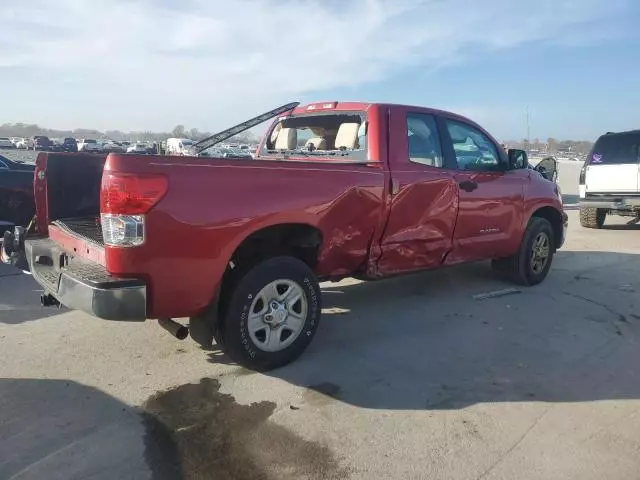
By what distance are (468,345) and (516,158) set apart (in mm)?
2516

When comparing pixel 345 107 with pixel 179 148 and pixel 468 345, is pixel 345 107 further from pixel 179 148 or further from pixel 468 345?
pixel 179 148

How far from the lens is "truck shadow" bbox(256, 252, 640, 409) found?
12.0 ft

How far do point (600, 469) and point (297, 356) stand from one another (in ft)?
6.77

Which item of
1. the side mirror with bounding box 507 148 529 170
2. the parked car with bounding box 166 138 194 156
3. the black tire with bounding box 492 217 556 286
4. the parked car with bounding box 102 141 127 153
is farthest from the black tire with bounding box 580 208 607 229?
Result: the parked car with bounding box 102 141 127 153

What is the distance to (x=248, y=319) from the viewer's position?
148 inches

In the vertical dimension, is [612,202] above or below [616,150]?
below

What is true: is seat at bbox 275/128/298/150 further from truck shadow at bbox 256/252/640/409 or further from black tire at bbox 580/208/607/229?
black tire at bbox 580/208/607/229

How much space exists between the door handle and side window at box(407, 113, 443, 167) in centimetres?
32

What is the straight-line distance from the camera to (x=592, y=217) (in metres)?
11.7

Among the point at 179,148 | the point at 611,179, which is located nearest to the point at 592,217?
the point at 611,179

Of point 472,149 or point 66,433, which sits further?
point 472,149

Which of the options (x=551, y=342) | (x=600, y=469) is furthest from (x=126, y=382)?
(x=551, y=342)

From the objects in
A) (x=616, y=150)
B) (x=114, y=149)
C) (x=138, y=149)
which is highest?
(x=138, y=149)

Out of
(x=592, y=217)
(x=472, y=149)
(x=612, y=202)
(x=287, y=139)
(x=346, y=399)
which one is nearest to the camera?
(x=346, y=399)
